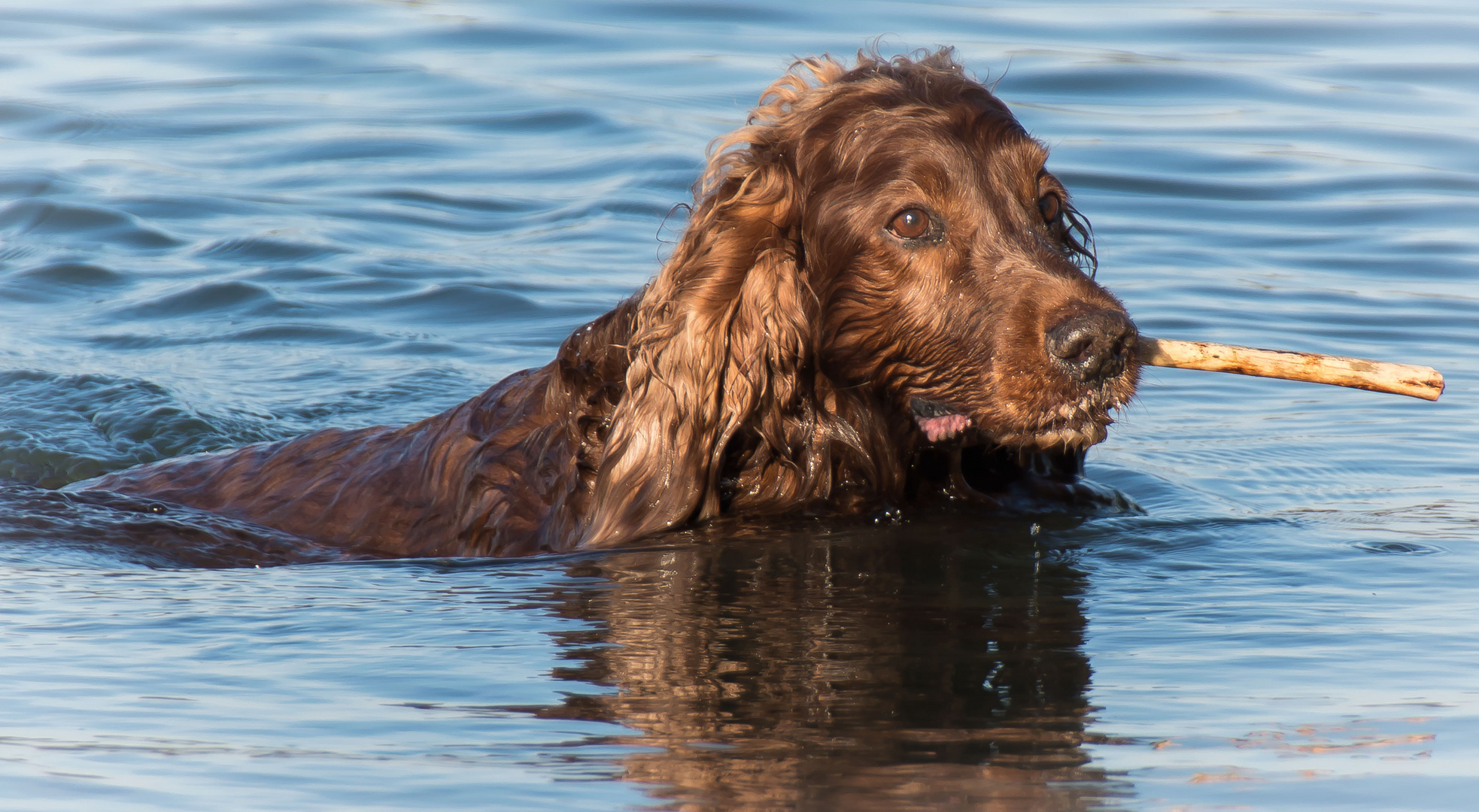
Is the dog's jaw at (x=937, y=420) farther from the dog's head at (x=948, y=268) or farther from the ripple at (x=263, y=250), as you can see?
the ripple at (x=263, y=250)

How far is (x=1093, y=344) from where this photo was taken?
15.9ft

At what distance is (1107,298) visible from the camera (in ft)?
16.4

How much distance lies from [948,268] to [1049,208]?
491 millimetres

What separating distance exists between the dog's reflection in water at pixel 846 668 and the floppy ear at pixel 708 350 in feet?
0.60

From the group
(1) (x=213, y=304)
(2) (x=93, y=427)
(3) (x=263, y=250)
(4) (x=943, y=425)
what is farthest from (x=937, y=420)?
(3) (x=263, y=250)

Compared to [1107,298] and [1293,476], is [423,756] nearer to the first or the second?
[1107,298]

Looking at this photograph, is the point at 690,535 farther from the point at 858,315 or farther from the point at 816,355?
the point at 858,315

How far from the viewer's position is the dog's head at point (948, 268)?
4930 millimetres

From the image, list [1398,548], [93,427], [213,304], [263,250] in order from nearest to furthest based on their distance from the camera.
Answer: [1398,548], [93,427], [213,304], [263,250]

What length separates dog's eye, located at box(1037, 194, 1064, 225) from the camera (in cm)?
540

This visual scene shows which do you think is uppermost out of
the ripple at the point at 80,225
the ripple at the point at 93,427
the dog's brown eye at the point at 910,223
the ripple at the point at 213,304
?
the dog's brown eye at the point at 910,223

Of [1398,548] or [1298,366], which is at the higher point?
[1298,366]

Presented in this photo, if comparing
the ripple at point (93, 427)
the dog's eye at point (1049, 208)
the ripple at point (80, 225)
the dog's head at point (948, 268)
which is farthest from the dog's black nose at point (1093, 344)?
the ripple at point (80, 225)

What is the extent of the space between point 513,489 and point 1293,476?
10.3 ft
